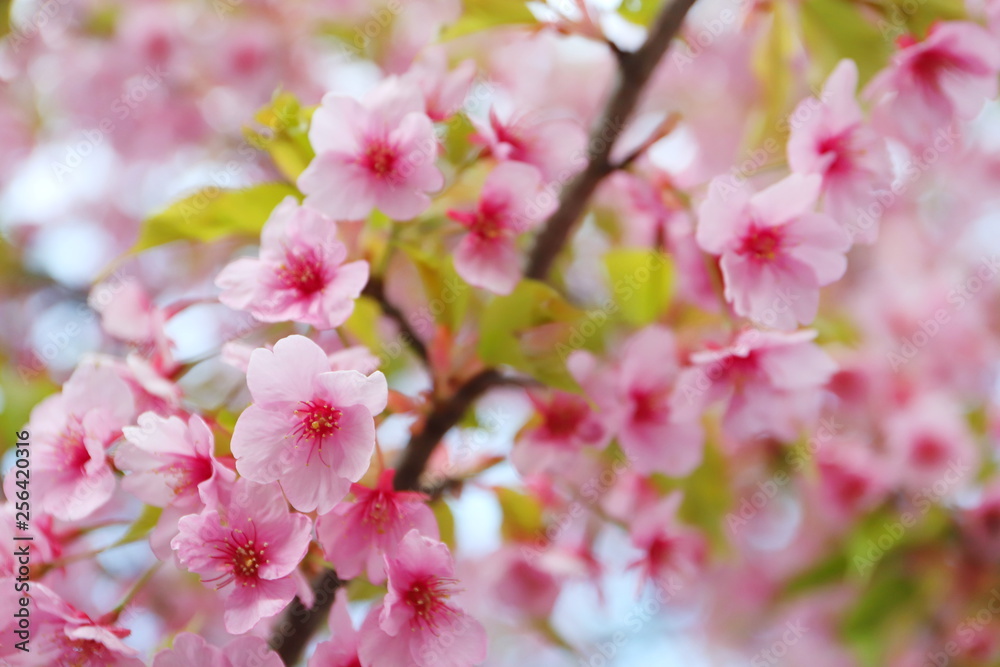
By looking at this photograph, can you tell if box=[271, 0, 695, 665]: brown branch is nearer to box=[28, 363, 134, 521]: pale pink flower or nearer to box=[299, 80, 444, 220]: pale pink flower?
box=[299, 80, 444, 220]: pale pink flower

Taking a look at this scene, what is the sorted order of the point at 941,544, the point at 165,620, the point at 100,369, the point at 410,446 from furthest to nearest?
1. the point at 165,620
2. the point at 941,544
3. the point at 410,446
4. the point at 100,369

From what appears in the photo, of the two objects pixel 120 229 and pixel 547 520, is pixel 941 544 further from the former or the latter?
pixel 120 229

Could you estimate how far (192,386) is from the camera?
3.34ft

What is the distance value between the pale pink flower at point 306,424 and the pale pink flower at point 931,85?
2.26ft

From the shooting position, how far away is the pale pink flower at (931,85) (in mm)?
953

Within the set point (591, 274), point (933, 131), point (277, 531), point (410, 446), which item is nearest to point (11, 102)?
point (591, 274)

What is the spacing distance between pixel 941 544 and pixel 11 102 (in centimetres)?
207

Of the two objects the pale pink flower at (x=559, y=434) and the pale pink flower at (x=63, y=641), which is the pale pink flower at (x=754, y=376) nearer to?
the pale pink flower at (x=559, y=434)

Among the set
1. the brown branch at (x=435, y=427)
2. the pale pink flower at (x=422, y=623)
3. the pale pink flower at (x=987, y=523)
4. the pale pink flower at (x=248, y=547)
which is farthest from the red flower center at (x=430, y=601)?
the pale pink flower at (x=987, y=523)

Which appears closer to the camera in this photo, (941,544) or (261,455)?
(261,455)

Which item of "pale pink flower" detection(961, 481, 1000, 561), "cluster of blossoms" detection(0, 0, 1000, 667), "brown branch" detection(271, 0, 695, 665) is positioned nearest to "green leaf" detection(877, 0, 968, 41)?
"cluster of blossoms" detection(0, 0, 1000, 667)

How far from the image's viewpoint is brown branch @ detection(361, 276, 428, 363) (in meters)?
0.92

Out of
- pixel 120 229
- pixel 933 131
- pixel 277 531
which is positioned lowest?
pixel 120 229

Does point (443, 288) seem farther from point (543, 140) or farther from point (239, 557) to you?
point (239, 557)
